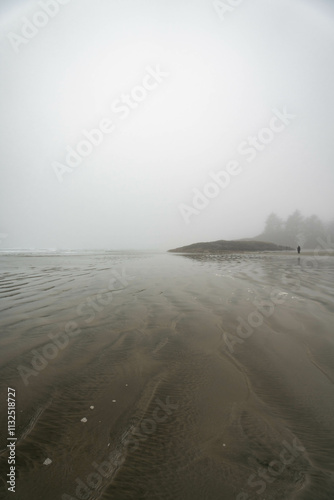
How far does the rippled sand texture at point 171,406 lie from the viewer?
1419 mm

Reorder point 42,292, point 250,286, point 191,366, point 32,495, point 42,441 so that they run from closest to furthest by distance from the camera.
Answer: point 32,495
point 42,441
point 191,366
point 42,292
point 250,286

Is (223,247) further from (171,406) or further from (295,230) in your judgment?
(171,406)

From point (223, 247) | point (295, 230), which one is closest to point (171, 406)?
point (223, 247)

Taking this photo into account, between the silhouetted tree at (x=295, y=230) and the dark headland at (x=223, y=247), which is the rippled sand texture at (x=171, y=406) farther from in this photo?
the silhouetted tree at (x=295, y=230)

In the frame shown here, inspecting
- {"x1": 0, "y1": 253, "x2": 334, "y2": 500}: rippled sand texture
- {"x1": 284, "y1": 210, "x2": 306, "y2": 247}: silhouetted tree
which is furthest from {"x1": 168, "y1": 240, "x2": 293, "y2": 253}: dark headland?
{"x1": 0, "y1": 253, "x2": 334, "y2": 500}: rippled sand texture

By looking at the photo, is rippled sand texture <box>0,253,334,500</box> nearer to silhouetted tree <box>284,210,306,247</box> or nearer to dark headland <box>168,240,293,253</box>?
dark headland <box>168,240,293,253</box>

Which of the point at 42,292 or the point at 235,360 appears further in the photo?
the point at 42,292

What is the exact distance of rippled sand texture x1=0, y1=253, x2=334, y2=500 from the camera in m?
1.42

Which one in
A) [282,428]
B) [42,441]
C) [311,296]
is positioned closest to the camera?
[42,441]

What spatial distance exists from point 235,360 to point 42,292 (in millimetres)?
6458

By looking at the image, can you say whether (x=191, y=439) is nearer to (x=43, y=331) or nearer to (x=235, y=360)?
(x=235, y=360)

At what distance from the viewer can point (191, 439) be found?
1.72 metres

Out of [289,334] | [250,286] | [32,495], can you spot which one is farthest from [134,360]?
[250,286]

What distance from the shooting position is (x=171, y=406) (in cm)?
210
